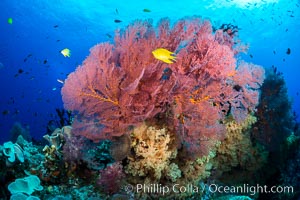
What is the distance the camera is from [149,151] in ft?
13.1

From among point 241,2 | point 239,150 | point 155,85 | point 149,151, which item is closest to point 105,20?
point 241,2

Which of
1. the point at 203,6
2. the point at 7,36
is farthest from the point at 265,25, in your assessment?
the point at 7,36

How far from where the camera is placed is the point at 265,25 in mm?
38312

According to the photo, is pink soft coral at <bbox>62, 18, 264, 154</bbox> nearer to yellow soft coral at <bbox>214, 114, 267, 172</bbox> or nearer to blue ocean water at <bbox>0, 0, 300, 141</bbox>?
yellow soft coral at <bbox>214, 114, 267, 172</bbox>

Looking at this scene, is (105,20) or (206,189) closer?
(206,189)

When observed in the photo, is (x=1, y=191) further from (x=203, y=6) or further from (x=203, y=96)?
(x=203, y=6)

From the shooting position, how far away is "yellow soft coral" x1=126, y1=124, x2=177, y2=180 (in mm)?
4000

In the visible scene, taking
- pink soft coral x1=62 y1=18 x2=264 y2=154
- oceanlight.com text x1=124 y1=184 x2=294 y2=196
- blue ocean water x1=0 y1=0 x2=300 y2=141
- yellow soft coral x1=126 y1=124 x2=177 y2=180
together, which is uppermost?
blue ocean water x1=0 y1=0 x2=300 y2=141

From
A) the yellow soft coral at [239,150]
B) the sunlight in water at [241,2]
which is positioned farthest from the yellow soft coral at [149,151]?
the sunlight in water at [241,2]

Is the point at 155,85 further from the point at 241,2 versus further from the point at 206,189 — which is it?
the point at 241,2

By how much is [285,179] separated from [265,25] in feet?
125

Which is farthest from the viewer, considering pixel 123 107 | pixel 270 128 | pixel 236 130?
pixel 270 128

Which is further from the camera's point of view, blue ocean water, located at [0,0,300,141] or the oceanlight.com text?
blue ocean water, located at [0,0,300,141]

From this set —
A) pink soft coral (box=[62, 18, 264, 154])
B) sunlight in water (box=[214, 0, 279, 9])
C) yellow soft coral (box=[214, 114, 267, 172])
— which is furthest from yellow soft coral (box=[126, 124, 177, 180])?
sunlight in water (box=[214, 0, 279, 9])
